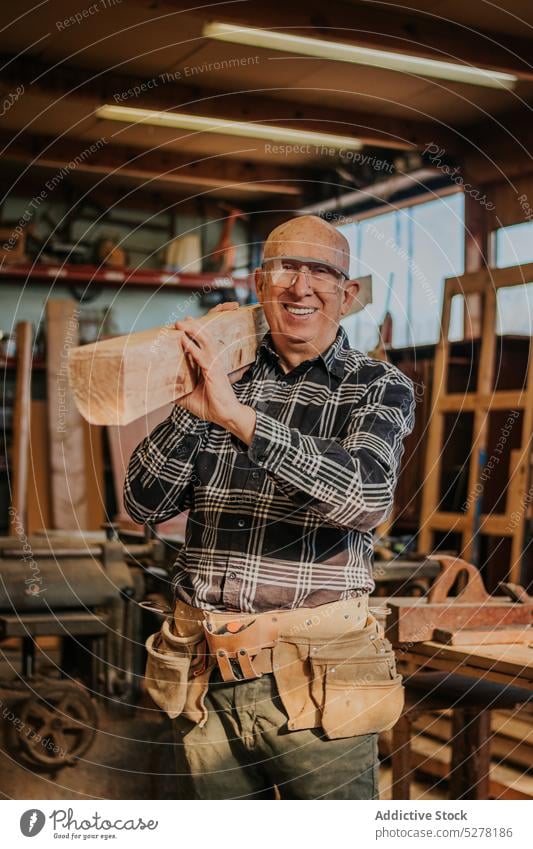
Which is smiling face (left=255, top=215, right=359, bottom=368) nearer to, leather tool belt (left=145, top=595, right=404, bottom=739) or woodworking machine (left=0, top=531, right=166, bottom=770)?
leather tool belt (left=145, top=595, right=404, bottom=739)

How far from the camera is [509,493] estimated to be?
4641 millimetres

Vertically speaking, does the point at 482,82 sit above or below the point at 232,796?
above

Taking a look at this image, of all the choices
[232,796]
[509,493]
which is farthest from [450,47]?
[232,796]

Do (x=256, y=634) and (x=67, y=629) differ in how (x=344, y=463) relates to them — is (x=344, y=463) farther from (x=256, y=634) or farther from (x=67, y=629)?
(x=67, y=629)

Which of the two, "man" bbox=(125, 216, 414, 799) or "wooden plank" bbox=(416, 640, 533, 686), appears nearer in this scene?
"man" bbox=(125, 216, 414, 799)

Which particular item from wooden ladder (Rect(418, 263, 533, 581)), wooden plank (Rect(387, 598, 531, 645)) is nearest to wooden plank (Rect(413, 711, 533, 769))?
wooden ladder (Rect(418, 263, 533, 581))

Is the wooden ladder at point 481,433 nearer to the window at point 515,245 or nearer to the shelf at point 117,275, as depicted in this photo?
the window at point 515,245

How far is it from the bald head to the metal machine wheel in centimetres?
202

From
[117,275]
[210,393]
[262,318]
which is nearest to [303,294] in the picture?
[262,318]

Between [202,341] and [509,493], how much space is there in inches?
128

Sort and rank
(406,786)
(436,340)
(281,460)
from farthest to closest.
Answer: (436,340) → (406,786) → (281,460)

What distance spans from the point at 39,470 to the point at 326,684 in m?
4.82
